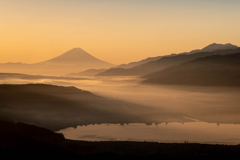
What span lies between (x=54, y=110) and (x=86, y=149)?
134ft

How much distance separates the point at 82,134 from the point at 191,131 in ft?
74.8

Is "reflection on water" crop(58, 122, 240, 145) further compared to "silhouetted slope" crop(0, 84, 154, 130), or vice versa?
"silhouetted slope" crop(0, 84, 154, 130)

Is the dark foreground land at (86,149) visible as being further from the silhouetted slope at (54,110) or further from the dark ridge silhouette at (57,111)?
the silhouetted slope at (54,110)

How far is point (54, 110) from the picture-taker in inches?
3076

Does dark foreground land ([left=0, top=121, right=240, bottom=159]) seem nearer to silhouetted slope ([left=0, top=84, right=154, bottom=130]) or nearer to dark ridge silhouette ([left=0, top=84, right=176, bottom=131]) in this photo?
dark ridge silhouette ([left=0, top=84, right=176, bottom=131])

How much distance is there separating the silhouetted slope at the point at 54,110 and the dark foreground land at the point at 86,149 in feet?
59.0

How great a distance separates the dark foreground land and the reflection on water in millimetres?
9416

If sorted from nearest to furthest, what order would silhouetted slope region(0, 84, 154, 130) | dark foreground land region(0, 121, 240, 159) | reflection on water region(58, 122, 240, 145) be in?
dark foreground land region(0, 121, 240, 159) → reflection on water region(58, 122, 240, 145) → silhouetted slope region(0, 84, 154, 130)

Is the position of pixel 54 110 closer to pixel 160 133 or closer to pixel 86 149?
pixel 160 133

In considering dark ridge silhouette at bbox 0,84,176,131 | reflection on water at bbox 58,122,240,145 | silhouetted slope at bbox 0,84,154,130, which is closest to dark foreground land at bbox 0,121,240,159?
reflection on water at bbox 58,122,240,145

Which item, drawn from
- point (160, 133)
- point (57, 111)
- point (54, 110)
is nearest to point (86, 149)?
point (160, 133)

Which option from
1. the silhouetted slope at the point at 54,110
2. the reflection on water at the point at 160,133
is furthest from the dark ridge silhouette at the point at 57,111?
the reflection on water at the point at 160,133

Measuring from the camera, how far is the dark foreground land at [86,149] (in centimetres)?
2964

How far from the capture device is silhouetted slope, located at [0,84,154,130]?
215 feet
